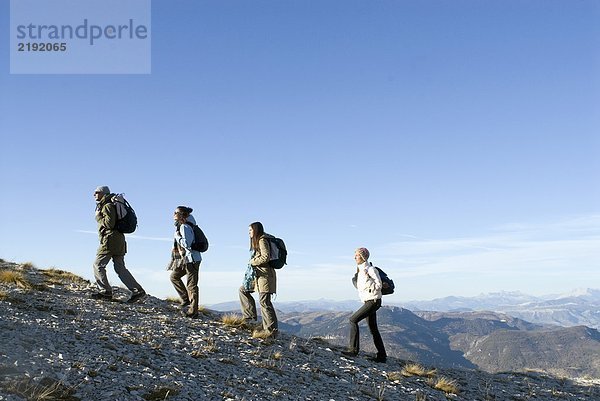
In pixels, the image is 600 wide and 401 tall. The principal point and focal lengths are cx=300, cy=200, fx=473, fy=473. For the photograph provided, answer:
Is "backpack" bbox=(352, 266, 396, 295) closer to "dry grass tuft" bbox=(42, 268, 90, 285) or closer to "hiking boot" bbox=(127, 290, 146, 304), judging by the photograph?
"hiking boot" bbox=(127, 290, 146, 304)

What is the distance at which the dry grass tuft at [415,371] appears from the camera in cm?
1387

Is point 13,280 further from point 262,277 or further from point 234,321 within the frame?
point 262,277

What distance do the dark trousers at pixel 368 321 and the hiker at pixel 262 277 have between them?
2.32 meters

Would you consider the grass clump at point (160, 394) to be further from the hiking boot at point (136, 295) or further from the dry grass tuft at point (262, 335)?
the hiking boot at point (136, 295)

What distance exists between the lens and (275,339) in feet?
47.4

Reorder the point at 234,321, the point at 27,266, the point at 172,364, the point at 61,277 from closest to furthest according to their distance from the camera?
the point at 172,364 < the point at 234,321 < the point at 61,277 < the point at 27,266

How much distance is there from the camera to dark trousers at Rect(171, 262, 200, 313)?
Answer: 14381mm

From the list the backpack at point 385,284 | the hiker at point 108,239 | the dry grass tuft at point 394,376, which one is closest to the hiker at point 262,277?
the backpack at point 385,284

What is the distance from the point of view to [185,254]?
14.4 meters

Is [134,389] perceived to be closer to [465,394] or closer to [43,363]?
[43,363]

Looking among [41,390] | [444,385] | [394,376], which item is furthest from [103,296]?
[444,385]

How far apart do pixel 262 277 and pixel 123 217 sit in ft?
15.3


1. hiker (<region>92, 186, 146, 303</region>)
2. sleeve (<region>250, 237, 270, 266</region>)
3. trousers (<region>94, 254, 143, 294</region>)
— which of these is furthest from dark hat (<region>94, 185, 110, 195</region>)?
sleeve (<region>250, 237, 270, 266</region>)

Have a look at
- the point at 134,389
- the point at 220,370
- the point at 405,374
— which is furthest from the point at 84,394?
the point at 405,374
